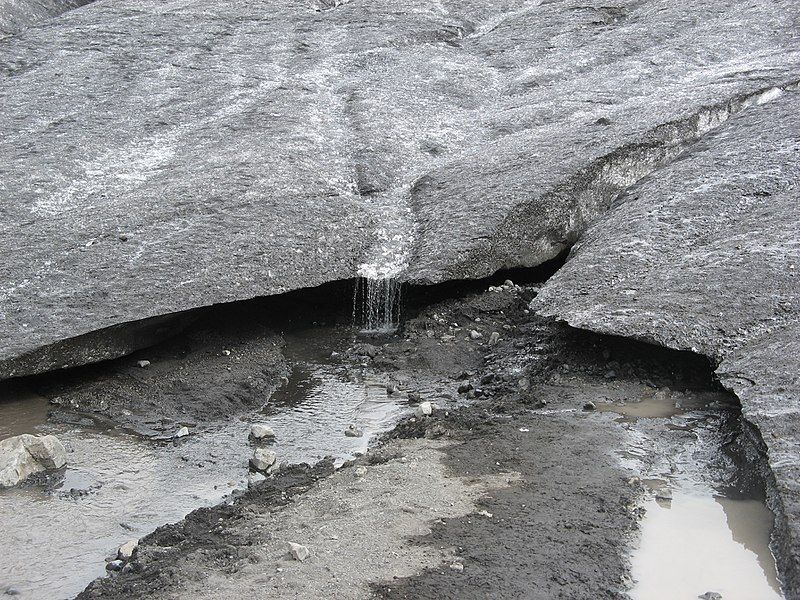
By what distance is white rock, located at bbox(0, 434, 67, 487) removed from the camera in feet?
20.0

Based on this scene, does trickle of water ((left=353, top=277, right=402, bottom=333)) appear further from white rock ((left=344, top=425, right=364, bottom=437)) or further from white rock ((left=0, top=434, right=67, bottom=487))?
white rock ((left=0, top=434, right=67, bottom=487))

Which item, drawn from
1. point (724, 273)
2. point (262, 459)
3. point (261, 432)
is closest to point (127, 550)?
point (262, 459)

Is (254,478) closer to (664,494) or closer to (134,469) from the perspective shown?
(134,469)

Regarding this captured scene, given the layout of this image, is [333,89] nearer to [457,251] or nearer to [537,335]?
[457,251]

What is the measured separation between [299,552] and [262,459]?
4.92 ft

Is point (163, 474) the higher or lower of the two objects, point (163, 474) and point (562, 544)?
the lower

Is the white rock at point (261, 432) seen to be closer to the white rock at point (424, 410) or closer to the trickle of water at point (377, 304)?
the white rock at point (424, 410)

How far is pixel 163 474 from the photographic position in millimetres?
6254

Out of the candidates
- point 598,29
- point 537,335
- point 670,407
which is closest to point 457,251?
point 537,335

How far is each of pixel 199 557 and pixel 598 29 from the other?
34.7ft

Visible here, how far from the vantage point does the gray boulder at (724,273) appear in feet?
18.5

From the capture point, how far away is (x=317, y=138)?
998cm

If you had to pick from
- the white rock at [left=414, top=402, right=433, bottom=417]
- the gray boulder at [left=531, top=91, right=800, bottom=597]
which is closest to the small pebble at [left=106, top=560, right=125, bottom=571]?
the white rock at [left=414, top=402, right=433, bottom=417]

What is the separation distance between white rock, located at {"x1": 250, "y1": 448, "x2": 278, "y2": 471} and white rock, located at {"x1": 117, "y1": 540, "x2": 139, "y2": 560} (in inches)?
44.8
